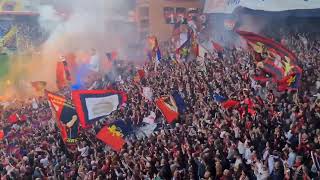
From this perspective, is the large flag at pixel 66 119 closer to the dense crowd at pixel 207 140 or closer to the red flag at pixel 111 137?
the dense crowd at pixel 207 140

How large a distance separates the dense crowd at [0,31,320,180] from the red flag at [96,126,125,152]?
0.59 ft

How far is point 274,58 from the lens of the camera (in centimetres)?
1099

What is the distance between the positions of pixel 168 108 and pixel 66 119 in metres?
2.34

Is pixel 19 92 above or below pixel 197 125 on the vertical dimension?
below

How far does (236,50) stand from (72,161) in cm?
780

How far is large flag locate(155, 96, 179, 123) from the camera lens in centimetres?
1212

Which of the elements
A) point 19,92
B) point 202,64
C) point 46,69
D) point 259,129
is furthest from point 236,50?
point 46,69

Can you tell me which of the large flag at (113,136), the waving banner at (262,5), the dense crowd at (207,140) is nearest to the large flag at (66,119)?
the dense crowd at (207,140)

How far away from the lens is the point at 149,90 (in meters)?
15.1

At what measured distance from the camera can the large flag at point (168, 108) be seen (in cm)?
1212

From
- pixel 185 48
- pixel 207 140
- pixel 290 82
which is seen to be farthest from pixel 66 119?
pixel 185 48

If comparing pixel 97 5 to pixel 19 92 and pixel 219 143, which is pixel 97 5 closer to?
pixel 19 92

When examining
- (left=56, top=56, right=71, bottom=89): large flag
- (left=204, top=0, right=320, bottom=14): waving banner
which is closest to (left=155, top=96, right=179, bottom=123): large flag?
(left=204, top=0, right=320, bottom=14): waving banner

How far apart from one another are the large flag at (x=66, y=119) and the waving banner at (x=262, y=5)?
7.71 m
